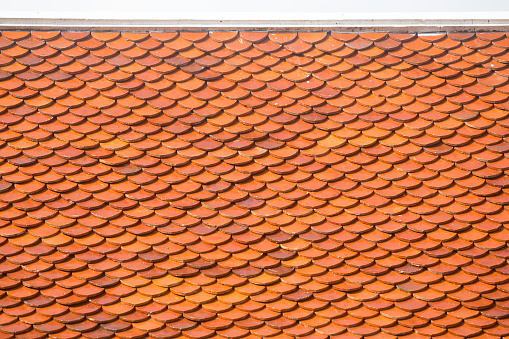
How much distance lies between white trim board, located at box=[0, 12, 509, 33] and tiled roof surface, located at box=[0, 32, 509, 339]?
4.0 inches

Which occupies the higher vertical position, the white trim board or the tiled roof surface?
the white trim board

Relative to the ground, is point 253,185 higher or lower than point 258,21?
lower

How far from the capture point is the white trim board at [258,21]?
6188 mm

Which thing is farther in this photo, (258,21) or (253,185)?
(258,21)

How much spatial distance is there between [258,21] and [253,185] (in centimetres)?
177

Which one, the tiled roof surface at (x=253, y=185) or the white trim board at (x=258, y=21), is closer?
the tiled roof surface at (x=253, y=185)

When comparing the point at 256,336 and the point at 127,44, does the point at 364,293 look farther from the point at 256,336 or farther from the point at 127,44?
the point at 127,44

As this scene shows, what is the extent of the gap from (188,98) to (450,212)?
8.93ft

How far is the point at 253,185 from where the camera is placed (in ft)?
18.6

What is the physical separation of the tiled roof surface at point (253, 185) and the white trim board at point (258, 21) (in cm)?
10

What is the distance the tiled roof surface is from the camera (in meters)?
5.16

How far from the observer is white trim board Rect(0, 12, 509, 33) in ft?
20.3

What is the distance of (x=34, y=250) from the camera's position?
5.36m

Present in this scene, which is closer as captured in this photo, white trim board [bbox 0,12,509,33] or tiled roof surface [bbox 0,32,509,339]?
tiled roof surface [bbox 0,32,509,339]
